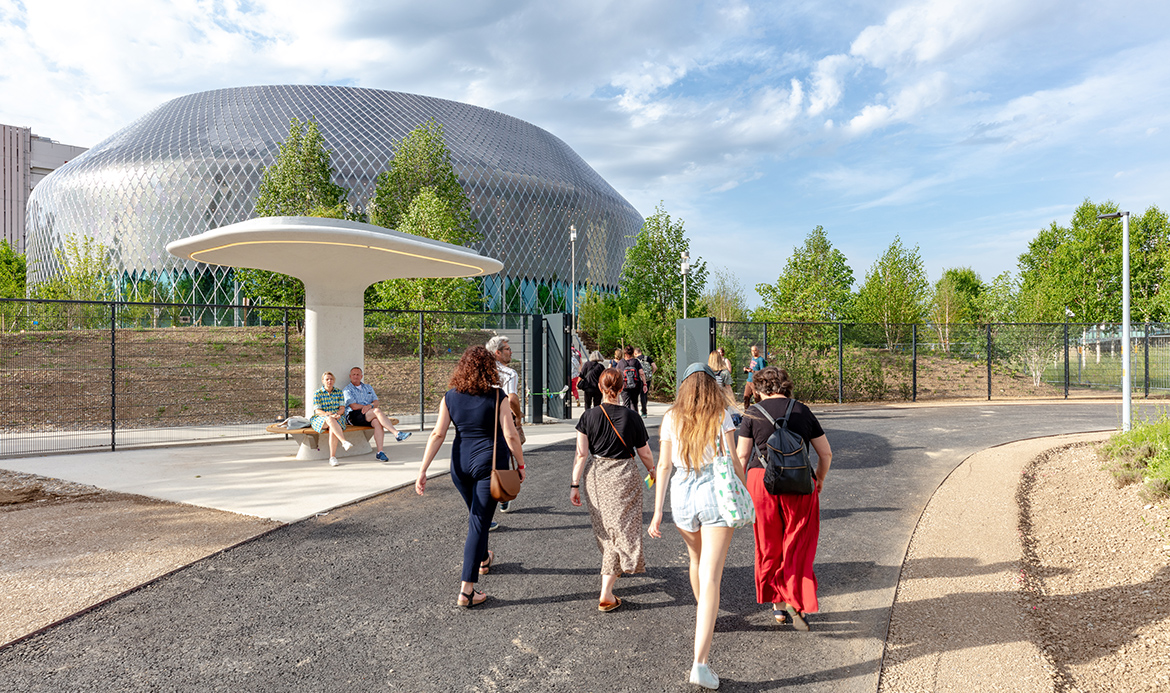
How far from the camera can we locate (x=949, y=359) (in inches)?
911

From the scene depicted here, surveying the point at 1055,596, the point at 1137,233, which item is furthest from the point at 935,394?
the point at 1137,233

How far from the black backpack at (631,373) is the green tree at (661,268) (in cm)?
1712

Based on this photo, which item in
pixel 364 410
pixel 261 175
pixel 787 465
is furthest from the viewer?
pixel 261 175

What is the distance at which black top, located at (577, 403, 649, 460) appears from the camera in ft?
13.4

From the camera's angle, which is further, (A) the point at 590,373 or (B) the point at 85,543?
(A) the point at 590,373

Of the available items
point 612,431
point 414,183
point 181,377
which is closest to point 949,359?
point 612,431

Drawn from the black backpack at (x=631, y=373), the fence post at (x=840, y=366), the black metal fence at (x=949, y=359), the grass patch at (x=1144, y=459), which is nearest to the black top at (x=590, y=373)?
the black backpack at (x=631, y=373)

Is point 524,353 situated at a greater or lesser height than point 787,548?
greater

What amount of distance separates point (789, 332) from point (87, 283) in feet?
122

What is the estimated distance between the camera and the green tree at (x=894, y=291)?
3309 centimetres

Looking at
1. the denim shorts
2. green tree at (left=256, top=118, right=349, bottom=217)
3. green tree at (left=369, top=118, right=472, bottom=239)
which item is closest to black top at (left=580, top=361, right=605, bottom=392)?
the denim shorts

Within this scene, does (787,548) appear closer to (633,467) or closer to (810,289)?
(633,467)

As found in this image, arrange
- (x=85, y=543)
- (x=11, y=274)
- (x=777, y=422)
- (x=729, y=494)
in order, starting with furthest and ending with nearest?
(x=11, y=274)
(x=85, y=543)
(x=777, y=422)
(x=729, y=494)

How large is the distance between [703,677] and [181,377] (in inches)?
891
